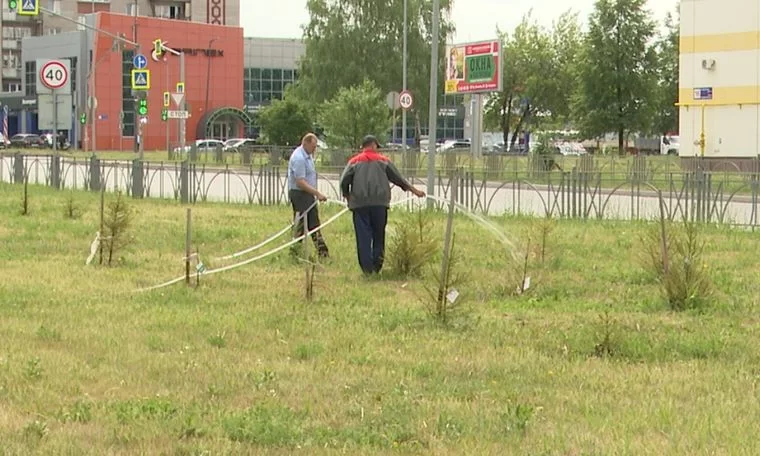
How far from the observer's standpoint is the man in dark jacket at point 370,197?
13.2 meters

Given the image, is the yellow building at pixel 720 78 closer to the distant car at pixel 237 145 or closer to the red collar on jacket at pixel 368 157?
the distant car at pixel 237 145

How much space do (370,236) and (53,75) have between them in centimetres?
1552

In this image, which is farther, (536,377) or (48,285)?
(48,285)

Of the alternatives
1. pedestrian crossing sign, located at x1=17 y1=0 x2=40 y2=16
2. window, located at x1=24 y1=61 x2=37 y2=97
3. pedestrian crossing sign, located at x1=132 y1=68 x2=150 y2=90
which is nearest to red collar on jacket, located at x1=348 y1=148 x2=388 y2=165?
pedestrian crossing sign, located at x1=17 y1=0 x2=40 y2=16

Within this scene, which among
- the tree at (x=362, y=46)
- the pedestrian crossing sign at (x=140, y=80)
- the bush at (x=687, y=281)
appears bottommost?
the bush at (x=687, y=281)

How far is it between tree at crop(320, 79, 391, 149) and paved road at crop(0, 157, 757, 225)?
43.0ft

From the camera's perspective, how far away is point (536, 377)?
755cm

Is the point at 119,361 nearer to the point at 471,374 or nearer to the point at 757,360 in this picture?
the point at 471,374

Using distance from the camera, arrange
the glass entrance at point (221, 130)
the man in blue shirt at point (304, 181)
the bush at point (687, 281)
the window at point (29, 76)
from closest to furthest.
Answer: the bush at point (687, 281) < the man in blue shirt at point (304, 181) < the glass entrance at point (221, 130) < the window at point (29, 76)

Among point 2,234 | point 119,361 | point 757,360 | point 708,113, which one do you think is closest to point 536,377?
point 757,360

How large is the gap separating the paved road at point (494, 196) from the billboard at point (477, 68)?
1873 centimetres

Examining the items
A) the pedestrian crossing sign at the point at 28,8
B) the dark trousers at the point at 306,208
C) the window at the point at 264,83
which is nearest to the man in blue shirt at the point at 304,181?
the dark trousers at the point at 306,208

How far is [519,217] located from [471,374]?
13.8 meters

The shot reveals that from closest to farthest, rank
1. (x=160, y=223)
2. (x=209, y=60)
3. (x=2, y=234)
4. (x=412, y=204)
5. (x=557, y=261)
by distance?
(x=557, y=261) → (x=2, y=234) → (x=160, y=223) → (x=412, y=204) → (x=209, y=60)
